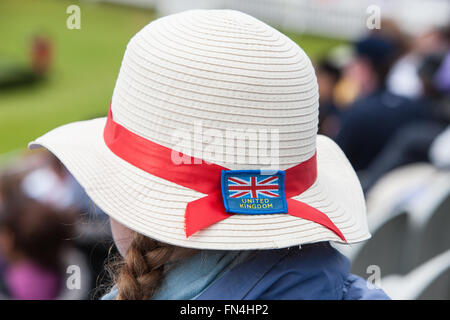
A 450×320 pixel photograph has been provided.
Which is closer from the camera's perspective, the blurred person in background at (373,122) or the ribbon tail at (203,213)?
the ribbon tail at (203,213)

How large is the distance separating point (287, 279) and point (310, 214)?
6.7 inches

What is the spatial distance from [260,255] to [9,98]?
871 cm

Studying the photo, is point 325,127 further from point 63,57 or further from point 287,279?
point 63,57

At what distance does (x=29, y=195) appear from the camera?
3.53m

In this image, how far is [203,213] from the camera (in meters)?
1.33

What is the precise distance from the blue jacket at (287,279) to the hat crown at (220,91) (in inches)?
8.0

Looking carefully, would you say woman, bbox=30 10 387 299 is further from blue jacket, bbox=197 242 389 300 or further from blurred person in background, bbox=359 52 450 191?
blurred person in background, bbox=359 52 450 191

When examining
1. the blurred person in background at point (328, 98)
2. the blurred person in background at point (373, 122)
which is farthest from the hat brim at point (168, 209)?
the blurred person in background at point (328, 98)

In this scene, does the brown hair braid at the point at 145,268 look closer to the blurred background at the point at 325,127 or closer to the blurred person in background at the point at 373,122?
the blurred background at the point at 325,127

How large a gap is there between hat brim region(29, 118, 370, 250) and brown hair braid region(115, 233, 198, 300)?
0.05m

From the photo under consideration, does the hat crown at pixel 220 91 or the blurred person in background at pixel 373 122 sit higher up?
the hat crown at pixel 220 91

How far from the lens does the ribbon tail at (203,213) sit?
1299 mm

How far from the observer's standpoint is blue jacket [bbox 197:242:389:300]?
1.31 m

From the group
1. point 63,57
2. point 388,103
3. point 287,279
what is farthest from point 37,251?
point 63,57
